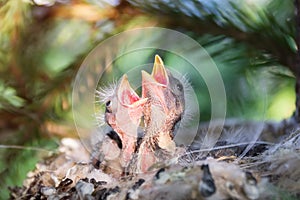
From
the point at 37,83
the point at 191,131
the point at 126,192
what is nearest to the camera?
the point at 126,192

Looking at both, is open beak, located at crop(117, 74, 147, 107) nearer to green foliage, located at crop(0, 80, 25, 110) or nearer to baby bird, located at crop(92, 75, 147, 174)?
baby bird, located at crop(92, 75, 147, 174)

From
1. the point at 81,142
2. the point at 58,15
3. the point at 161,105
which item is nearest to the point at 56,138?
the point at 81,142

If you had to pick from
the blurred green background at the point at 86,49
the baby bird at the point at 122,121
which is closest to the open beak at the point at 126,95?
the baby bird at the point at 122,121

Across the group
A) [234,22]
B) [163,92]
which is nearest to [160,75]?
[163,92]

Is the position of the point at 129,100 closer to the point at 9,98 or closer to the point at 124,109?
the point at 124,109

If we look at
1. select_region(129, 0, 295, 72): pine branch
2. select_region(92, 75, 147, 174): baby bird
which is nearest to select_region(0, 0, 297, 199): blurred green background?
select_region(129, 0, 295, 72): pine branch

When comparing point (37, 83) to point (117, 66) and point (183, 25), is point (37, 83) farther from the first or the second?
point (183, 25)

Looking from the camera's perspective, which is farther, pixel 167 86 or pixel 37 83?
pixel 37 83
